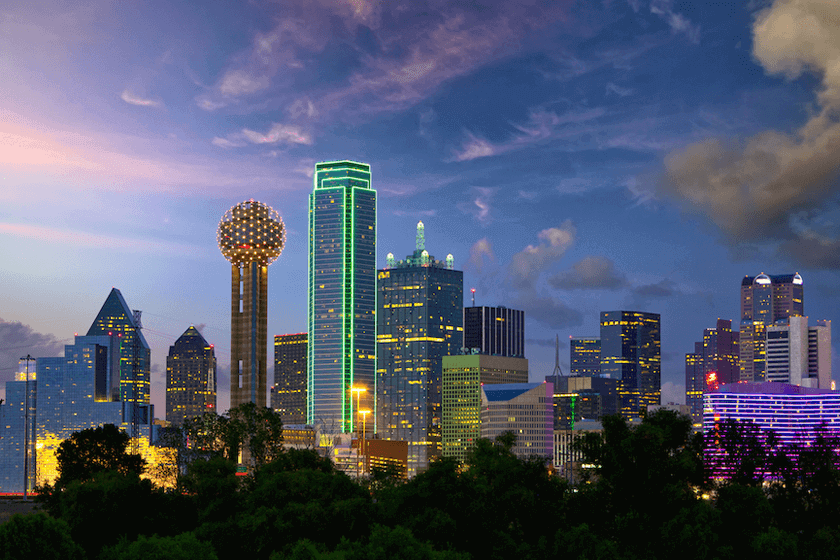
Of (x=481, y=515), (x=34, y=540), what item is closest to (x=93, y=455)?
(x=481, y=515)

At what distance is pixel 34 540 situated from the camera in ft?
210

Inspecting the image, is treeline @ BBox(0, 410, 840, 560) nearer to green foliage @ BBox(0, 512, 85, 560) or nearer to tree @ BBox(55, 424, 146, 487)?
green foliage @ BBox(0, 512, 85, 560)

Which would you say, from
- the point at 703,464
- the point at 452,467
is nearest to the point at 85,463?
the point at 452,467

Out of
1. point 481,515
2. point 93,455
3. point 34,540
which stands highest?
point 34,540

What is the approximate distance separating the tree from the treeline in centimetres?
4312

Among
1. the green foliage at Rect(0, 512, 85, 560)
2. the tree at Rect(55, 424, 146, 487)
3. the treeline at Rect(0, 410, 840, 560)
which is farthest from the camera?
the tree at Rect(55, 424, 146, 487)

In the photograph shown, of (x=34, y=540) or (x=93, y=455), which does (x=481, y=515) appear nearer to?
(x=34, y=540)

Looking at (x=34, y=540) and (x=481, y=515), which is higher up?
(x=34, y=540)

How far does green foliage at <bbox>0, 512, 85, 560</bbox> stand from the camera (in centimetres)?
6322

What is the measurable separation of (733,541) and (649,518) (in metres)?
7.08

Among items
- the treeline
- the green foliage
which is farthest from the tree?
the green foliage

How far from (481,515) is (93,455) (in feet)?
272

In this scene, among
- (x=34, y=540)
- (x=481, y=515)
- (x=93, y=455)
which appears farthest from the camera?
(x=93, y=455)

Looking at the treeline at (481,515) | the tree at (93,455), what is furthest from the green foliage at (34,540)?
the tree at (93,455)
